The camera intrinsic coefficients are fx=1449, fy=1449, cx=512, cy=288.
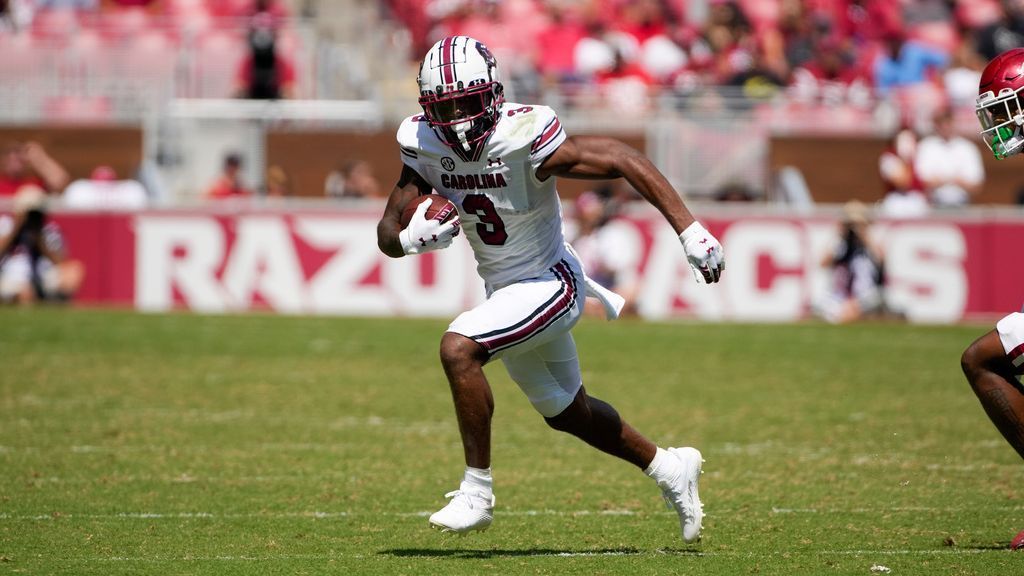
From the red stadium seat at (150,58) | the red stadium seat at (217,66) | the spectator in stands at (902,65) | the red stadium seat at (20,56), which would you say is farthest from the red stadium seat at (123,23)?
the spectator in stands at (902,65)

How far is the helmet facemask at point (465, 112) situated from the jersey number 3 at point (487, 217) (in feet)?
0.76

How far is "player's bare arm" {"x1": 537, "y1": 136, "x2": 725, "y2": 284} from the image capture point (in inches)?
211

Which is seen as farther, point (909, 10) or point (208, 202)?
point (909, 10)

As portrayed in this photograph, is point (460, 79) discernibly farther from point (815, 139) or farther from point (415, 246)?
point (815, 139)

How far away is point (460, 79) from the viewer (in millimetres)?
5637

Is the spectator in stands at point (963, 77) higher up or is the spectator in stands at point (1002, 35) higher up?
the spectator in stands at point (1002, 35)

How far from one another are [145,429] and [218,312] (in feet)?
22.7

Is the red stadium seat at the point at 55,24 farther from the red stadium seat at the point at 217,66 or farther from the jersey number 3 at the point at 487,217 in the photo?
the jersey number 3 at the point at 487,217

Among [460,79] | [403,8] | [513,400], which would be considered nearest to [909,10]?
[403,8]

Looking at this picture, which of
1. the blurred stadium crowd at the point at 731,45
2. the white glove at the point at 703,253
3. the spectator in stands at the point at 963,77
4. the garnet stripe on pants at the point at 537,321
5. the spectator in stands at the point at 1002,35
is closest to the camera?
the white glove at the point at 703,253

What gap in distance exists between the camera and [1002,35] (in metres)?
19.8

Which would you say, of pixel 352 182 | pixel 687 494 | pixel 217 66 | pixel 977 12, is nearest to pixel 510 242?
pixel 687 494

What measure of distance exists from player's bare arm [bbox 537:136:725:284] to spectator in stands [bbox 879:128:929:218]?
1105 centimetres

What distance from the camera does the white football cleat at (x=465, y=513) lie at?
5.41 meters
